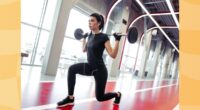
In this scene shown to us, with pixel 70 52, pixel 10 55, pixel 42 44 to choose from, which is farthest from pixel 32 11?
pixel 10 55

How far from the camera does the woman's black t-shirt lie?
276cm

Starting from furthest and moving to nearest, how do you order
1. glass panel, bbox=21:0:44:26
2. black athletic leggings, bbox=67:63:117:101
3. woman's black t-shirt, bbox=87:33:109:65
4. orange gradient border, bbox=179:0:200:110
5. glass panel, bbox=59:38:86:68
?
glass panel, bbox=59:38:86:68 → glass panel, bbox=21:0:44:26 → black athletic leggings, bbox=67:63:117:101 → woman's black t-shirt, bbox=87:33:109:65 → orange gradient border, bbox=179:0:200:110

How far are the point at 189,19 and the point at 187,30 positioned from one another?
47mm

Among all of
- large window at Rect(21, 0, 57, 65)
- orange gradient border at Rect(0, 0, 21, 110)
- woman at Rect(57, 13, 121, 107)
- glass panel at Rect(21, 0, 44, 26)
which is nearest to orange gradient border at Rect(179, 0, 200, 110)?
orange gradient border at Rect(0, 0, 21, 110)

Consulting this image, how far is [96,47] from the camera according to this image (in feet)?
9.09

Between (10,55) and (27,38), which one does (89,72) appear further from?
(27,38)

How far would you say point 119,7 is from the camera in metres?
10.2

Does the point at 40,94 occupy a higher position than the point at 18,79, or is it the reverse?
the point at 18,79

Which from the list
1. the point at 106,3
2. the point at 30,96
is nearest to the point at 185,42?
the point at 30,96

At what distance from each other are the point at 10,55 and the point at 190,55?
1012 mm

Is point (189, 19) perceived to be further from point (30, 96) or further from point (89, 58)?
point (30, 96)

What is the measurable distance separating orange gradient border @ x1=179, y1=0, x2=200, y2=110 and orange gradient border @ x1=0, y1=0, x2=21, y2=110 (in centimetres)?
92

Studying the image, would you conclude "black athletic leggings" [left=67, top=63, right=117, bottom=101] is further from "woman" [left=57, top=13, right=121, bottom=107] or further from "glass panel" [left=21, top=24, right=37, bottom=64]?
"glass panel" [left=21, top=24, right=37, bottom=64]

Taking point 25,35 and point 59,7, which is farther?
point 25,35
